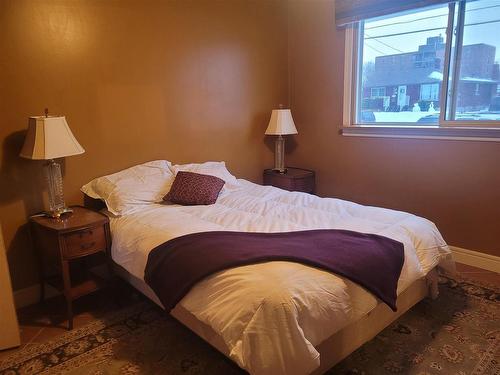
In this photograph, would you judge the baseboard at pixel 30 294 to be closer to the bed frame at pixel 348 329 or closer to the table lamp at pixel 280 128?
the bed frame at pixel 348 329

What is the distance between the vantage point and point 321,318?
1496 mm

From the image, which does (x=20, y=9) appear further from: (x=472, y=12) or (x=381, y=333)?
(x=472, y=12)

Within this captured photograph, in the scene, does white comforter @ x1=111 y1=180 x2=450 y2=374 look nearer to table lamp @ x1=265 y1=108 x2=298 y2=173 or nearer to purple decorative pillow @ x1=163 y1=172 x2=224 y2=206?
purple decorative pillow @ x1=163 y1=172 x2=224 y2=206

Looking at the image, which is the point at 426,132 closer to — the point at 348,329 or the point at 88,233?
the point at 348,329

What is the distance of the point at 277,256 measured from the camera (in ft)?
5.52

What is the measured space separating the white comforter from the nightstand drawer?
93 millimetres

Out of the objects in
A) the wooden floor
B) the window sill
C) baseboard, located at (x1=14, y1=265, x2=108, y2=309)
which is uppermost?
the window sill

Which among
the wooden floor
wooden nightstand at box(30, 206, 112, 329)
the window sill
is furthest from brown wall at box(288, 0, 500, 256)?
wooden nightstand at box(30, 206, 112, 329)

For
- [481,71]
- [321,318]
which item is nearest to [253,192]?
[321,318]

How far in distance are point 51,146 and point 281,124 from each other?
215 centimetres

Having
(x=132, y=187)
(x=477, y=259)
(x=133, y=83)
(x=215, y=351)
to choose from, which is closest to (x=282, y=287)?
(x=215, y=351)

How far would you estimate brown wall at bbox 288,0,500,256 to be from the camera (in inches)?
112

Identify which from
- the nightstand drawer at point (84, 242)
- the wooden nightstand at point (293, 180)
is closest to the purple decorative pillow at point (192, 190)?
the nightstand drawer at point (84, 242)

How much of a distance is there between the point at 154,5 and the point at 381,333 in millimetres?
2910
